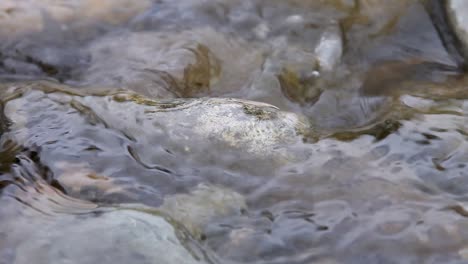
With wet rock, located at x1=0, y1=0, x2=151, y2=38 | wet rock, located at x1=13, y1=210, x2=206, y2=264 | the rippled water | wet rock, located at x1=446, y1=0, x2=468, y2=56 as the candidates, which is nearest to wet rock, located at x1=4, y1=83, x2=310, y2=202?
the rippled water

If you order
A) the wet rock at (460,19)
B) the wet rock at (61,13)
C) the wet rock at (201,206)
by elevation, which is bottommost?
the wet rock at (201,206)

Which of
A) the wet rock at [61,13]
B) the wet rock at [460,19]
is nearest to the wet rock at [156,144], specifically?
the wet rock at [61,13]

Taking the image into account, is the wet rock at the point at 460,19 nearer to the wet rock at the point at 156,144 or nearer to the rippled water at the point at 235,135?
the rippled water at the point at 235,135

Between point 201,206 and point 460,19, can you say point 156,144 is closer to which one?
point 201,206

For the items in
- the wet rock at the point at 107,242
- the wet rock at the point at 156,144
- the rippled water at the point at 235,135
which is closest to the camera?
the wet rock at the point at 107,242

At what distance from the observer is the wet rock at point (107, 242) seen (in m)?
2.15

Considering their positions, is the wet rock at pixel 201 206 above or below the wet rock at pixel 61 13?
below

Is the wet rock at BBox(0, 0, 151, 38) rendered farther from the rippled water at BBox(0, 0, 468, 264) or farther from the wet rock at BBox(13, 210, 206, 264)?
the wet rock at BBox(13, 210, 206, 264)

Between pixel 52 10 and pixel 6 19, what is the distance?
0.33 m

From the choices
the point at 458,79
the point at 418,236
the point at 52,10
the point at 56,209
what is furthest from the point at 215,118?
the point at 52,10

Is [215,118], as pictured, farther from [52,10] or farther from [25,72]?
[52,10]

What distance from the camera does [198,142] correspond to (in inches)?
109

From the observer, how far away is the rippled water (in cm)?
236

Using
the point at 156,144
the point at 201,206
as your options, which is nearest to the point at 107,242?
the point at 201,206
